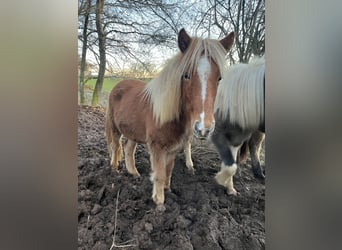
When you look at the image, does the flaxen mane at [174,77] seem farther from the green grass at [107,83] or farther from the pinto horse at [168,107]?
the green grass at [107,83]

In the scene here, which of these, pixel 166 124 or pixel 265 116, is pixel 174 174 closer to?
pixel 166 124

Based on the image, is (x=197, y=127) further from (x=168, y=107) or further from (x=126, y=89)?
(x=126, y=89)

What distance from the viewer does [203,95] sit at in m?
1.06

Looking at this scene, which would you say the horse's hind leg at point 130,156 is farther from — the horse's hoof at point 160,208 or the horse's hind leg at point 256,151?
the horse's hind leg at point 256,151

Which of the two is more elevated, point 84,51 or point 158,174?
point 84,51

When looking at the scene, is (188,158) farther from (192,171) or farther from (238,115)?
(238,115)

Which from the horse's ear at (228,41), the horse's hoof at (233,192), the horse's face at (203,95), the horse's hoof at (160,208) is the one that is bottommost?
the horse's hoof at (160,208)

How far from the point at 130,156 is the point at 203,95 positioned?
1.12 feet

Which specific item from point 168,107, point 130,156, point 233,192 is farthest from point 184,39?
point 233,192

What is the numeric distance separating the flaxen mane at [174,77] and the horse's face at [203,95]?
2cm

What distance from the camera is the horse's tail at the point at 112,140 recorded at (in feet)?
3.67

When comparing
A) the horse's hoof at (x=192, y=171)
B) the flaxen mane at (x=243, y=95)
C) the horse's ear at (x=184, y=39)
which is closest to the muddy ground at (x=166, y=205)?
the horse's hoof at (x=192, y=171)

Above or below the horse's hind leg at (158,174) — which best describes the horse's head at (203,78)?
above

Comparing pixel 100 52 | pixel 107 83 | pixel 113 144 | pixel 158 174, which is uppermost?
pixel 100 52
